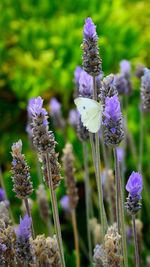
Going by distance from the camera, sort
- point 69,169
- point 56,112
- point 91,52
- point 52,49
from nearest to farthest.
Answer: point 91,52, point 69,169, point 56,112, point 52,49

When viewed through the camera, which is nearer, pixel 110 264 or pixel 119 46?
pixel 110 264

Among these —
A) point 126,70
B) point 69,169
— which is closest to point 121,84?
point 126,70

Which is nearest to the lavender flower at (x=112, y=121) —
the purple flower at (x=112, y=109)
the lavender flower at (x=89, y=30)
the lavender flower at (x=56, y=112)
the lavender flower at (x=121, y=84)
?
the purple flower at (x=112, y=109)

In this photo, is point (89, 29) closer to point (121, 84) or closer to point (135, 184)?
point (135, 184)

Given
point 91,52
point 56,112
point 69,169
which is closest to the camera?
point 91,52

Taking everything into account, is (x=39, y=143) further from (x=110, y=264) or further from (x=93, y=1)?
(x=93, y=1)

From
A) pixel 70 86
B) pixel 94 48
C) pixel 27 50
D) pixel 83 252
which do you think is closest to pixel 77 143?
pixel 70 86

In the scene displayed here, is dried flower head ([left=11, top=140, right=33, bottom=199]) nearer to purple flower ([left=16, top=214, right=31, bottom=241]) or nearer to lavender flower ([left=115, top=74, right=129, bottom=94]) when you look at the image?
purple flower ([left=16, top=214, right=31, bottom=241])
